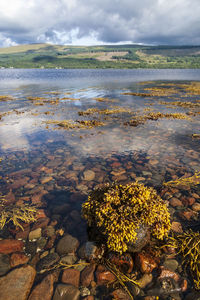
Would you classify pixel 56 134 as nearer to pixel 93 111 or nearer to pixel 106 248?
pixel 93 111

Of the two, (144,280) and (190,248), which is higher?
(190,248)

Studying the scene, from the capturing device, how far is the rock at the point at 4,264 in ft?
14.7

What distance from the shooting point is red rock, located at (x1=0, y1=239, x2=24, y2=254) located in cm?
504

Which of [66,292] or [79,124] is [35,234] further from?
[79,124]

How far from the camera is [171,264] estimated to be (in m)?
4.68

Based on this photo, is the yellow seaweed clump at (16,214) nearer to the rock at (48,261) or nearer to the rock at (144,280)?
the rock at (48,261)

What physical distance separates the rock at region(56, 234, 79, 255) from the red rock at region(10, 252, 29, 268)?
0.83 metres

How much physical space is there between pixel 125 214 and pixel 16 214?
3.93 meters

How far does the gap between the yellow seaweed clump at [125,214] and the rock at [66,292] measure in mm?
1166

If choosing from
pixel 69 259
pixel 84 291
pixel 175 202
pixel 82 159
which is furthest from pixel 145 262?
pixel 82 159

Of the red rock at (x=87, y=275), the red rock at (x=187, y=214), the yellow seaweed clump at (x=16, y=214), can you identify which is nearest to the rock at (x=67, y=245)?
the red rock at (x=87, y=275)

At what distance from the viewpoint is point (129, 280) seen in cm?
430

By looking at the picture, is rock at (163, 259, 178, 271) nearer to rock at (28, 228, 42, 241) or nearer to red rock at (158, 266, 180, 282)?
red rock at (158, 266, 180, 282)

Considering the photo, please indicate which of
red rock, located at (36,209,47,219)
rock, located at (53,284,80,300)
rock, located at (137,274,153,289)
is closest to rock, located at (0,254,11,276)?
rock, located at (53,284,80,300)
